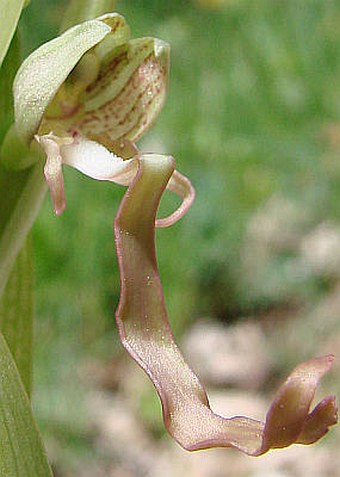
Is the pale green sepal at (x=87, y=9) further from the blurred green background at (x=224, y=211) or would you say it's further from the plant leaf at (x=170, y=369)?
the blurred green background at (x=224, y=211)

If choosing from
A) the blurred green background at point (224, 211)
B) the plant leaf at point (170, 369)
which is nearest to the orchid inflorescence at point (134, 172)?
the plant leaf at point (170, 369)

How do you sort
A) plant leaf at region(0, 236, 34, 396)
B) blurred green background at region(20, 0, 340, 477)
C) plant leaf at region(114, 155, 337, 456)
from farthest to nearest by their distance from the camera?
blurred green background at region(20, 0, 340, 477)
plant leaf at region(0, 236, 34, 396)
plant leaf at region(114, 155, 337, 456)

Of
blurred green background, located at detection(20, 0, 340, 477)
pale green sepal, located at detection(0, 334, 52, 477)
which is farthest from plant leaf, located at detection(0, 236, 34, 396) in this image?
blurred green background, located at detection(20, 0, 340, 477)

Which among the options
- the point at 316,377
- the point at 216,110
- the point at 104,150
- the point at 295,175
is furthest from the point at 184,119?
the point at 316,377

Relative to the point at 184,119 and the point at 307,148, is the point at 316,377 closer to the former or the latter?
the point at 184,119

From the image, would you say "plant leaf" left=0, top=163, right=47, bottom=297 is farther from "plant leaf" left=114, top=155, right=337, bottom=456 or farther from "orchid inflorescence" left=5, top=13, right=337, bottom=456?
"plant leaf" left=114, top=155, right=337, bottom=456

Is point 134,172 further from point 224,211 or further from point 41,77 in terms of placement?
point 224,211

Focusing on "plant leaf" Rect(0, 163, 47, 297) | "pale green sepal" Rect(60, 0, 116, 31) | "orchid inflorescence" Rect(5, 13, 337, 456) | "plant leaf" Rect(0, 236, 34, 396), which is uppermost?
"pale green sepal" Rect(60, 0, 116, 31)

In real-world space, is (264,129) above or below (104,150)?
below
